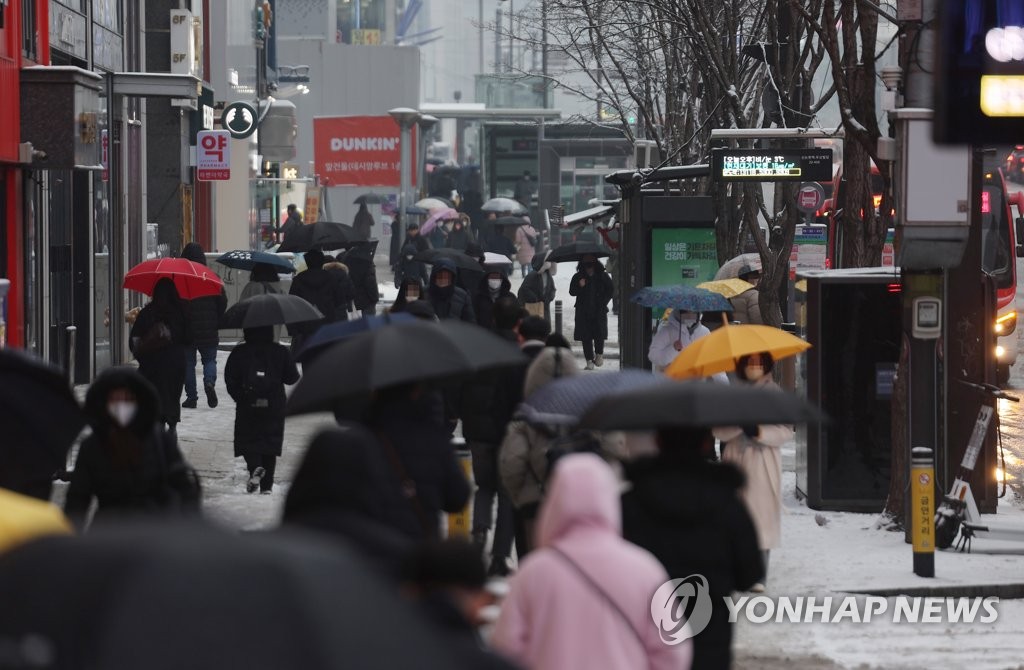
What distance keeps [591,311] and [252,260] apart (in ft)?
17.5

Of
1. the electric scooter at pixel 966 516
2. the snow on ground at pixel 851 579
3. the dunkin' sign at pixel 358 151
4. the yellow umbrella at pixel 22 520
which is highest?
the dunkin' sign at pixel 358 151

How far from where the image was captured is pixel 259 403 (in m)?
13.7

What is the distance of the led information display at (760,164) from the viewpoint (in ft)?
57.2

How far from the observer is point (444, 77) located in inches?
6176

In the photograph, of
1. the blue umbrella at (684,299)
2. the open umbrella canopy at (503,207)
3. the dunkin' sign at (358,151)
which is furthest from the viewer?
the dunkin' sign at (358,151)

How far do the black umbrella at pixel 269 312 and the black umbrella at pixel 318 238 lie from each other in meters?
7.28

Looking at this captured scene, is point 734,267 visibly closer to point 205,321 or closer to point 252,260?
point 205,321

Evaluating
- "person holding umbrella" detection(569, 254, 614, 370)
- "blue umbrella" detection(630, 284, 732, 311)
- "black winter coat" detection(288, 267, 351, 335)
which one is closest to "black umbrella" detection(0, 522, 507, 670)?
"blue umbrella" detection(630, 284, 732, 311)

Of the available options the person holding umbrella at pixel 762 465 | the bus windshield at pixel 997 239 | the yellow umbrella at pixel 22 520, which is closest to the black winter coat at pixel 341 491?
the yellow umbrella at pixel 22 520

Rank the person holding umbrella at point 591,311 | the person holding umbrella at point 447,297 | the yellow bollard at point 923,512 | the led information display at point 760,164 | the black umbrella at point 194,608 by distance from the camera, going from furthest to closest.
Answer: the person holding umbrella at point 591,311
the person holding umbrella at point 447,297
the led information display at point 760,164
the yellow bollard at point 923,512
the black umbrella at point 194,608

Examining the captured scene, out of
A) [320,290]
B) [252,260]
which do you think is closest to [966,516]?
[320,290]

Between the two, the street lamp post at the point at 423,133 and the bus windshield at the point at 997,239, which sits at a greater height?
the street lamp post at the point at 423,133

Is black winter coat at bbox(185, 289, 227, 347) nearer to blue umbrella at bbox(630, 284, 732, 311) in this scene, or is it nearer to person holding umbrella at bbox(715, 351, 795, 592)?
Result: blue umbrella at bbox(630, 284, 732, 311)

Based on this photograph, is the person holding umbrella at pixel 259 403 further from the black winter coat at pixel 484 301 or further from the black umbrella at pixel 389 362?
the black winter coat at pixel 484 301
